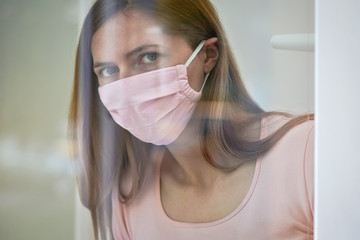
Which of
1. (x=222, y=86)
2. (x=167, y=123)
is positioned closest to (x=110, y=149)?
(x=167, y=123)

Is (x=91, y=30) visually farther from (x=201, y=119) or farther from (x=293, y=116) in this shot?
(x=293, y=116)

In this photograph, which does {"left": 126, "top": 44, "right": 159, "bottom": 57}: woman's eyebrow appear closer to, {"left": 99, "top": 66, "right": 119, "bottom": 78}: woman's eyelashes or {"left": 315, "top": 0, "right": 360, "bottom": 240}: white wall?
{"left": 99, "top": 66, "right": 119, "bottom": 78}: woman's eyelashes

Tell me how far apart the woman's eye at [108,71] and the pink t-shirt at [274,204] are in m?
0.51

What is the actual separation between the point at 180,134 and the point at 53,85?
1.58 feet

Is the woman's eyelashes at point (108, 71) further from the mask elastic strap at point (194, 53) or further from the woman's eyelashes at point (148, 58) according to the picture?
the mask elastic strap at point (194, 53)

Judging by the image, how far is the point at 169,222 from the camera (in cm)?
165

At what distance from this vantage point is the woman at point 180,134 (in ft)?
5.30

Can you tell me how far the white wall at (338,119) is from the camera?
167cm

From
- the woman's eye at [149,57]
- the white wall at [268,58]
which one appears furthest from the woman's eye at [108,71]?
the white wall at [268,58]

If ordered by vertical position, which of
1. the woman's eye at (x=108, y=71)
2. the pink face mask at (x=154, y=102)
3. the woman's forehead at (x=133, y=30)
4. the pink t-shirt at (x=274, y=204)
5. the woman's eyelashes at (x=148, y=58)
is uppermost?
the woman's forehead at (x=133, y=30)

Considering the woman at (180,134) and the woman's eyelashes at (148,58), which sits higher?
the woman's eyelashes at (148,58)

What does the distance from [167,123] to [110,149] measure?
226mm

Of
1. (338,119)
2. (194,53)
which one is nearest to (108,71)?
(194,53)

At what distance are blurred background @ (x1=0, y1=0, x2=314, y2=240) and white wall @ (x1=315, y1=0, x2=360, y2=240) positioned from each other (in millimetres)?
70
